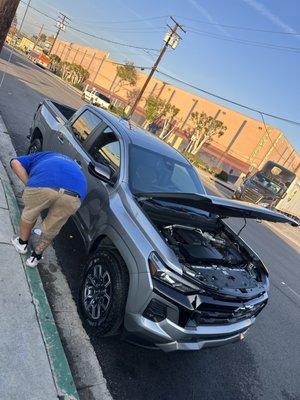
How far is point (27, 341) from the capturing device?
3.24 m

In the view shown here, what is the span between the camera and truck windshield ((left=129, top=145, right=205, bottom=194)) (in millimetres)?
4633

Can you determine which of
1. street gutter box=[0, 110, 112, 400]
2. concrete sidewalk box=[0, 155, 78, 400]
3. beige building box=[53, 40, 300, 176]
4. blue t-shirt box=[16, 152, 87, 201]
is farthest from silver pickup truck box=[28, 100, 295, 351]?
beige building box=[53, 40, 300, 176]

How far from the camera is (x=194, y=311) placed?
3.41 m

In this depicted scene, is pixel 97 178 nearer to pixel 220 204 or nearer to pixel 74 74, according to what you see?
pixel 220 204

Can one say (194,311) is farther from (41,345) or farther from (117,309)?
(41,345)

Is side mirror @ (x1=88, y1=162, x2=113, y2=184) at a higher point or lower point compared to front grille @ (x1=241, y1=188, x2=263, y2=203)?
higher

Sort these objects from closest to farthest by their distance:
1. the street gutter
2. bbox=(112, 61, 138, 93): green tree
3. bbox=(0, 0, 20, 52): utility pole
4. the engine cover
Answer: the street gutter
the engine cover
bbox=(0, 0, 20, 52): utility pole
bbox=(112, 61, 138, 93): green tree

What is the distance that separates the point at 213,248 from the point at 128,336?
56.6 inches

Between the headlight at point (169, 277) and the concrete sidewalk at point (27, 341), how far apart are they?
41.0 inches

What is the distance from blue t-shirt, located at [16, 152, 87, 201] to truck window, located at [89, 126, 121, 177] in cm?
71

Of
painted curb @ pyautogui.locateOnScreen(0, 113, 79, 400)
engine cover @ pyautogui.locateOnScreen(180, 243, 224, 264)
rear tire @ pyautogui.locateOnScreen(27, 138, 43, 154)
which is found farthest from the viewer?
rear tire @ pyautogui.locateOnScreen(27, 138, 43, 154)

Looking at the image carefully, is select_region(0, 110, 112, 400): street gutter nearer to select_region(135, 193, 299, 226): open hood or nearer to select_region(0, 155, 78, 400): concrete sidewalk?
select_region(0, 155, 78, 400): concrete sidewalk

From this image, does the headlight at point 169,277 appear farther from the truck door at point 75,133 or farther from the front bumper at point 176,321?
the truck door at point 75,133

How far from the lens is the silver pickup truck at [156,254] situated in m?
3.41
